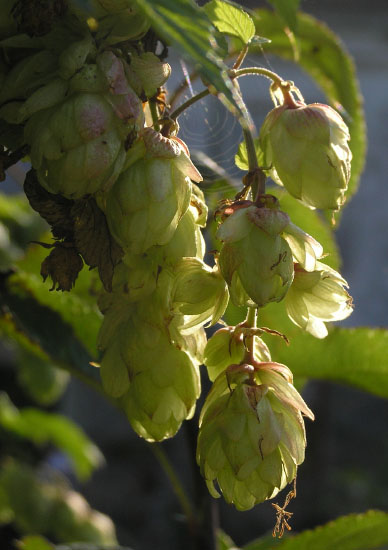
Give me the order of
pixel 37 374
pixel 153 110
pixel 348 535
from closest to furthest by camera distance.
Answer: pixel 153 110
pixel 348 535
pixel 37 374

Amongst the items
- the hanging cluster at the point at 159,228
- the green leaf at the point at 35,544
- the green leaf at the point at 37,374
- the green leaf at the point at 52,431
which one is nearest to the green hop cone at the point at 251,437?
the hanging cluster at the point at 159,228

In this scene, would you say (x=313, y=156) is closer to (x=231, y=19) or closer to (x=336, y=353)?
(x=231, y=19)

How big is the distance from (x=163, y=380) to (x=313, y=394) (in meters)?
2.85

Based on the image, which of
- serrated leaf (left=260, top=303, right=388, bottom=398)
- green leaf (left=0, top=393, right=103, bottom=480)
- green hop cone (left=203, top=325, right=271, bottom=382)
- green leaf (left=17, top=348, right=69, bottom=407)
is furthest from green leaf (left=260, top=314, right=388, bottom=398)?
green leaf (left=0, top=393, right=103, bottom=480)

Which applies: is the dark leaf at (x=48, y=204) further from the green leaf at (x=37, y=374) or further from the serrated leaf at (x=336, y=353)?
the green leaf at (x=37, y=374)

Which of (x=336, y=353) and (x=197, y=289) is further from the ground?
(x=197, y=289)

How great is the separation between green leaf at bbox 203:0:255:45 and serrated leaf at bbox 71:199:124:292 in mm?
132

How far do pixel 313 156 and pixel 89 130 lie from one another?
12 cm

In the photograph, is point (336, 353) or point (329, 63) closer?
point (336, 353)

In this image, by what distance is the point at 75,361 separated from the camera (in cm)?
70

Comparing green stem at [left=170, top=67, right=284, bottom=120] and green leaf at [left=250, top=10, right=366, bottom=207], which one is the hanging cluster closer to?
green stem at [left=170, top=67, right=284, bottom=120]

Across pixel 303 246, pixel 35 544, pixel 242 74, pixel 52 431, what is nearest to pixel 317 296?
pixel 303 246

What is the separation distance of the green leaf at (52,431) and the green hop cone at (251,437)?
1.29 meters

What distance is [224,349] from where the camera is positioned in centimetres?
43
